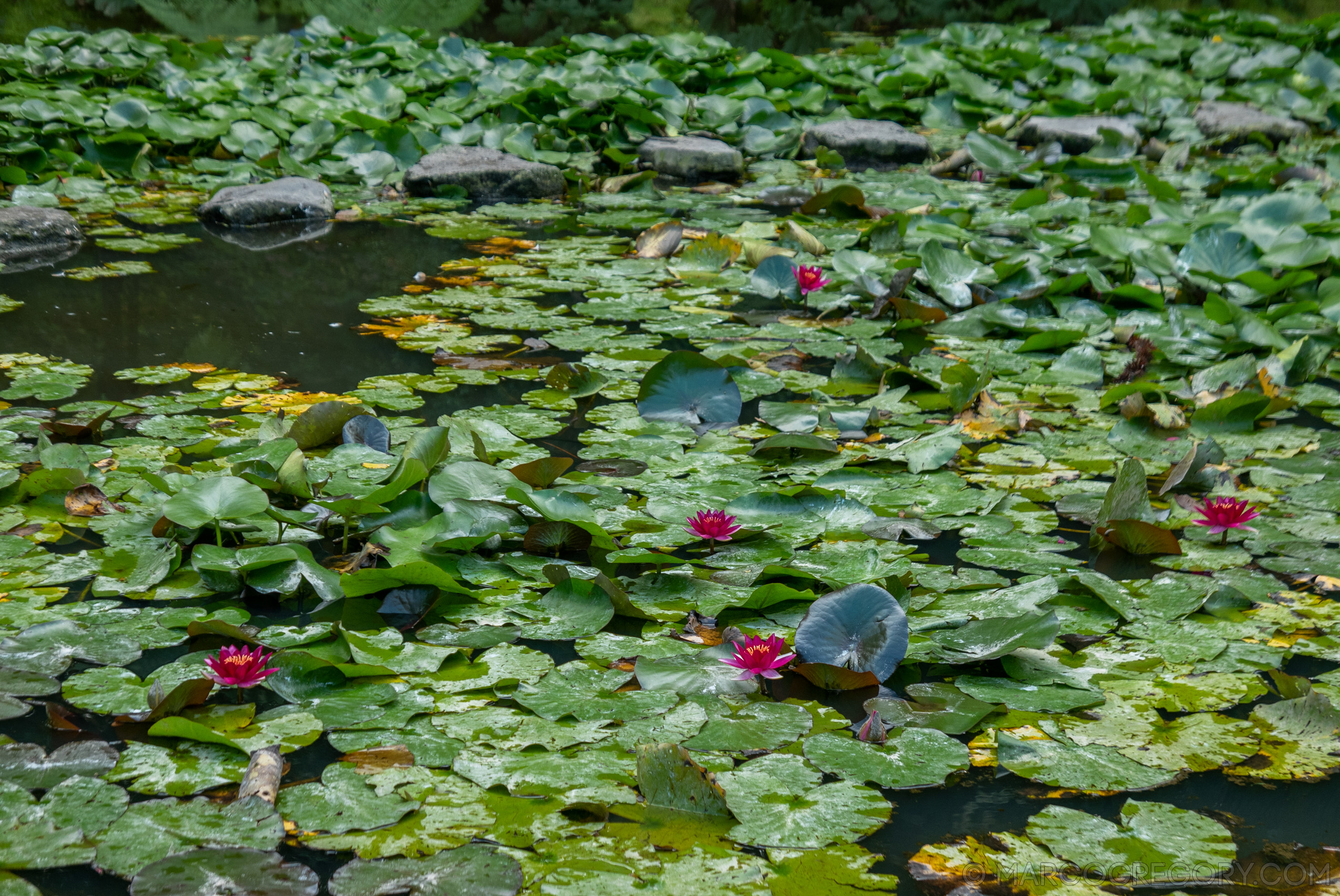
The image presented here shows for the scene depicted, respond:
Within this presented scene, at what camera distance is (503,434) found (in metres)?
1.73

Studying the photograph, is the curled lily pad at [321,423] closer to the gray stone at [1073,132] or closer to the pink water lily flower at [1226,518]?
the pink water lily flower at [1226,518]

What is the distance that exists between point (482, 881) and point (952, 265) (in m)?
2.04

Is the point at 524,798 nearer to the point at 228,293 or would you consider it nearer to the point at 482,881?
the point at 482,881

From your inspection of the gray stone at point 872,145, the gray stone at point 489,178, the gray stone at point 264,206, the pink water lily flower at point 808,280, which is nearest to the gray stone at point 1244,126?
the gray stone at point 872,145

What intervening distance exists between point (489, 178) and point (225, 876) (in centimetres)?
329

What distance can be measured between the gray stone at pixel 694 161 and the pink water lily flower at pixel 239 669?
323cm

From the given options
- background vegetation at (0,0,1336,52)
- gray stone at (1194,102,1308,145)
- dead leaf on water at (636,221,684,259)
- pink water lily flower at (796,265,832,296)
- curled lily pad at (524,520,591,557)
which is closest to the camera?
curled lily pad at (524,520,591,557)

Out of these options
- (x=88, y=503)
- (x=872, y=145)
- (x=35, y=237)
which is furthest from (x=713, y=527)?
(x=872, y=145)

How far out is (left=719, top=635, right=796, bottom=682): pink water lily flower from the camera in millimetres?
1127

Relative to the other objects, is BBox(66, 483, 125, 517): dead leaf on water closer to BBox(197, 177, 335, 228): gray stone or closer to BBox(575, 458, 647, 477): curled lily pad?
BBox(575, 458, 647, 477): curled lily pad

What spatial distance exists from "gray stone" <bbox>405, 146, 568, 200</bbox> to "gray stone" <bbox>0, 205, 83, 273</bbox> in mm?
1180

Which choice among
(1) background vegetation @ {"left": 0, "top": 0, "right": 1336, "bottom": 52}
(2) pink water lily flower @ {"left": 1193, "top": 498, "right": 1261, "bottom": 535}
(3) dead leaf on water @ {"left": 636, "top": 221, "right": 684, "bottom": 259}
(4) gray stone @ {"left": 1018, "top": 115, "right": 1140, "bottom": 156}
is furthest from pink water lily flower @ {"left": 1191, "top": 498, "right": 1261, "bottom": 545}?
(1) background vegetation @ {"left": 0, "top": 0, "right": 1336, "bottom": 52}

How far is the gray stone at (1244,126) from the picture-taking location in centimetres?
487

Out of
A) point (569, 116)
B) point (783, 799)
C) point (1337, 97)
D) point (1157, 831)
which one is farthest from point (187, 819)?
point (1337, 97)
